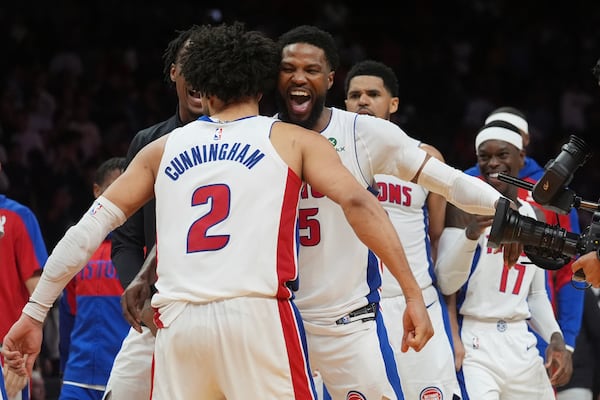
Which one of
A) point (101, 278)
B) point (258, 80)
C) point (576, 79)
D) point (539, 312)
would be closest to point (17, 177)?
point (101, 278)

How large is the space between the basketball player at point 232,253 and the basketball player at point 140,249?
896mm

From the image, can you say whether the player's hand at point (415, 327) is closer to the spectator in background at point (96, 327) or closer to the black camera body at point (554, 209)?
the black camera body at point (554, 209)

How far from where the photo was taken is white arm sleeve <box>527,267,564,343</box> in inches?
289

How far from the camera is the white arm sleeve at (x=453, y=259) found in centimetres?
678

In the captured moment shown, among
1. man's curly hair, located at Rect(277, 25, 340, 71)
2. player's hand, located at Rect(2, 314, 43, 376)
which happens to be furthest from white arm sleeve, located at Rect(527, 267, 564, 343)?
player's hand, located at Rect(2, 314, 43, 376)

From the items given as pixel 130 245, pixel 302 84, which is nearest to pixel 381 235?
pixel 302 84

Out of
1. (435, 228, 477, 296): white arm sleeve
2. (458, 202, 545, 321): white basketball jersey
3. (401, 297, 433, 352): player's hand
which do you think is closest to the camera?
(401, 297, 433, 352): player's hand

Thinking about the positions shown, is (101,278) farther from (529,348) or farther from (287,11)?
(287,11)

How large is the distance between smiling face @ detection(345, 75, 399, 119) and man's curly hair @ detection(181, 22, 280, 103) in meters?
2.39

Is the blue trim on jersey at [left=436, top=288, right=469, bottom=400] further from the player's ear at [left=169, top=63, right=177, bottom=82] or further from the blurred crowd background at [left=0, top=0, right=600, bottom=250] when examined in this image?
the blurred crowd background at [left=0, top=0, right=600, bottom=250]

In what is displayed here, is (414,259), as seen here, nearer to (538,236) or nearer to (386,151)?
(386,151)

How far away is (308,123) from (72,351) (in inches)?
119

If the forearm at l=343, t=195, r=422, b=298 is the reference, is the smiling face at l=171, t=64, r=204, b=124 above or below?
above

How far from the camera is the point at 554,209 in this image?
5.14 meters
